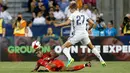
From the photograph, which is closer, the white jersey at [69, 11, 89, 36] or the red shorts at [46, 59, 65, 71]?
the red shorts at [46, 59, 65, 71]

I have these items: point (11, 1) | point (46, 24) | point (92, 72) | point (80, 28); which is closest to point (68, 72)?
point (92, 72)

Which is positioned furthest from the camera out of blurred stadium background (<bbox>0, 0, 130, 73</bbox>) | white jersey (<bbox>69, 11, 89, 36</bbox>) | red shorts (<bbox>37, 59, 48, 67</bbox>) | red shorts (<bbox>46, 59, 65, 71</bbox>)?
blurred stadium background (<bbox>0, 0, 130, 73</bbox>)

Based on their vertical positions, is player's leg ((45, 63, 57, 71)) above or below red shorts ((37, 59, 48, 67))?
below

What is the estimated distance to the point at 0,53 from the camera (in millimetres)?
21859

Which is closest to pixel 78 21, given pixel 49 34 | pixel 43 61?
pixel 43 61

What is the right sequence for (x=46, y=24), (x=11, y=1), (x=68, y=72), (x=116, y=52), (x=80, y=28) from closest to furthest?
(x=68, y=72) → (x=80, y=28) → (x=116, y=52) → (x=46, y=24) → (x=11, y=1)

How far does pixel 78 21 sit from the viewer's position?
16422mm

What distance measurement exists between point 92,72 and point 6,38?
7799 millimetres

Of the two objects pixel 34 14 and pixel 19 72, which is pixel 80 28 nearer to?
pixel 19 72

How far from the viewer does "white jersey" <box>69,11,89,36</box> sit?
16.3 meters

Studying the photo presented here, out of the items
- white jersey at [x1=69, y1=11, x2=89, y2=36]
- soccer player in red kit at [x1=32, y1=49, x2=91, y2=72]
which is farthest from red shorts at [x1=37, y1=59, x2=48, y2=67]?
white jersey at [x1=69, y1=11, x2=89, y2=36]

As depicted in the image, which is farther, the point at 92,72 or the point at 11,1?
the point at 11,1

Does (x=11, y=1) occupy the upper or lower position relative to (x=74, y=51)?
upper

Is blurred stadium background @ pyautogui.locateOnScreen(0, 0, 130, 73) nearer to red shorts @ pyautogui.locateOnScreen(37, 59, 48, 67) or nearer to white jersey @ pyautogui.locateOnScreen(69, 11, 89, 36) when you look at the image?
white jersey @ pyautogui.locateOnScreen(69, 11, 89, 36)
